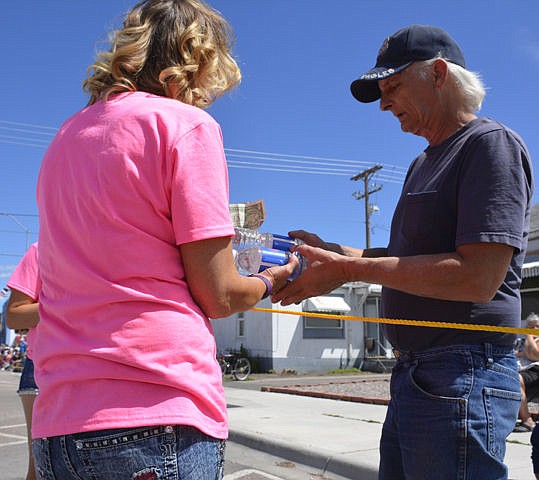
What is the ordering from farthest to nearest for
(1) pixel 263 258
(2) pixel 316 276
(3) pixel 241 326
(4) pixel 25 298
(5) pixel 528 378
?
(3) pixel 241 326 < (5) pixel 528 378 < (4) pixel 25 298 < (1) pixel 263 258 < (2) pixel 316 276

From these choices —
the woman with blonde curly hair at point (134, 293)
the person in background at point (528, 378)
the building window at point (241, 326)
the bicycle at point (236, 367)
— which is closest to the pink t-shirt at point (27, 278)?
the woman with blonde curly hair at point (134, 293)

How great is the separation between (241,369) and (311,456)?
15.0 metres

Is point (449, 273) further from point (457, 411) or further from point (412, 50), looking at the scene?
point (412, 50)

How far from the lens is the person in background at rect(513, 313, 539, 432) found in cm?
742

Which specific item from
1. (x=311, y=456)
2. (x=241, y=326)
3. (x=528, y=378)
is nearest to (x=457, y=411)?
(x=311, y=456)

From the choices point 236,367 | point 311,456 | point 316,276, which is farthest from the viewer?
point 236,367

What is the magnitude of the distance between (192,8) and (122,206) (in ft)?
2.20

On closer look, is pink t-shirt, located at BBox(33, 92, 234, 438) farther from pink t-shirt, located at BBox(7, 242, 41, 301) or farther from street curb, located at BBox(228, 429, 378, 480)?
street curb, located at BBox(228, 429, 378, 480)

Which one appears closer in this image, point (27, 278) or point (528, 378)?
point (27, 278)

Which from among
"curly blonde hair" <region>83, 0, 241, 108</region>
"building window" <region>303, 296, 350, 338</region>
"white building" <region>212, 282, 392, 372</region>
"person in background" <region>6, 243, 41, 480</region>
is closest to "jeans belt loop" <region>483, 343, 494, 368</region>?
"curly blonde hair" <region>83, 0, 241, 108</region>

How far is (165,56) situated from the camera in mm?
1736

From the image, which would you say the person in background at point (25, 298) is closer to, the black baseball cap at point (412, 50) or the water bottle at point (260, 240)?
the water bottle at point (260, 240)

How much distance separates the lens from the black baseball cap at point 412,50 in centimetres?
241

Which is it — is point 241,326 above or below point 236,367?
above
